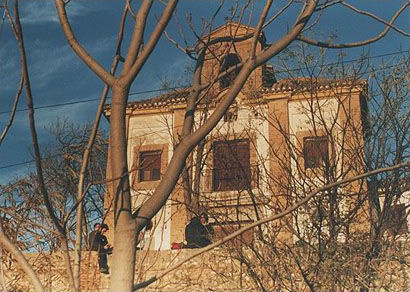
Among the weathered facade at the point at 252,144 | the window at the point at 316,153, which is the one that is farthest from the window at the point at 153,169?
the window at the point at 316,153

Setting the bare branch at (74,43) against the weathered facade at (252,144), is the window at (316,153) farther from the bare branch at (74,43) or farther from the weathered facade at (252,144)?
the bare branch at (74,43)

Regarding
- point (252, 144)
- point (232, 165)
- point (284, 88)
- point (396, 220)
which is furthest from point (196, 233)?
point (284, 88)

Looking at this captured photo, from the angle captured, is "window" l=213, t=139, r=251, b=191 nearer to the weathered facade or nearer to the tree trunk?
the weathered facade

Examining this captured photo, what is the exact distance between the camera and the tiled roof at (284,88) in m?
10.5

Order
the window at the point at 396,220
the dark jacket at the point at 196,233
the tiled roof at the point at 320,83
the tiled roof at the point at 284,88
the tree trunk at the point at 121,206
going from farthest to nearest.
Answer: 1. the dark jacket at the point at 196,233
2. the tiled roof at the point at 284,88
3. the tiled roof at the point at 320,83
4. the window at the point at 396,220
5. the tree trunk at the point at 121,206

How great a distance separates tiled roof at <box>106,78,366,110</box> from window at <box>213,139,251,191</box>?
172 centimetres

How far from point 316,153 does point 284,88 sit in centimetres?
705

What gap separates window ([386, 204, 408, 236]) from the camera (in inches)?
358

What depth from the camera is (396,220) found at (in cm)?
924

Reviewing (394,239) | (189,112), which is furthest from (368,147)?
(189,112)

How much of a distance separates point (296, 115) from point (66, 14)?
1525 centimetres

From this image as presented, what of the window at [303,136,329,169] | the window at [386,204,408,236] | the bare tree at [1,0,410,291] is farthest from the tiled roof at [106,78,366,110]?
the bare tree at [1,0,410,291]

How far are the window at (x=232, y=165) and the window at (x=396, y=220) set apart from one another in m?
2.67

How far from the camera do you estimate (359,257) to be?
843 centimetres
